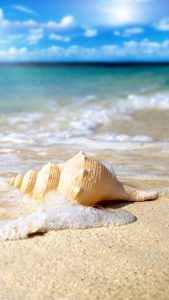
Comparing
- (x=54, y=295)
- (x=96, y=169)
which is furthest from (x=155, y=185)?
(x=54, y=295)

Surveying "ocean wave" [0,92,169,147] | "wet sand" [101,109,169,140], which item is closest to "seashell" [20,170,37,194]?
"ocean wave" [0,92,169,147]

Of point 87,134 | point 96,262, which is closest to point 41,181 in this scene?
point 96,262

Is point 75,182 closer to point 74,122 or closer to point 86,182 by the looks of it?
point 86,182

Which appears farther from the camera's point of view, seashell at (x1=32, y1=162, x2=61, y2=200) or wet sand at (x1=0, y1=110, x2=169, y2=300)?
seashell at (x1=32, y1=162, x2=61, y2=200)

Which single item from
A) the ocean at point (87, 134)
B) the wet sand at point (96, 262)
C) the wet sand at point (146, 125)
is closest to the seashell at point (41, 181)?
A: the ocean at point (87, 134)

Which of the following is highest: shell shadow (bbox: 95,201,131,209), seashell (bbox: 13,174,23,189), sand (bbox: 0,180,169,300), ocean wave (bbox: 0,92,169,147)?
seashell (bbox: 13,174,23,189)

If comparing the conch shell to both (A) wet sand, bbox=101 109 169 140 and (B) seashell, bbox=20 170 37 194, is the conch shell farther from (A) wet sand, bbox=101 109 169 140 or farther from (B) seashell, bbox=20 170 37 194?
(A) wet sand, bbox=101 109 169 140
